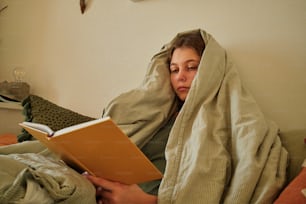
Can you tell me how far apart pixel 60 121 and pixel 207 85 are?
460 mm

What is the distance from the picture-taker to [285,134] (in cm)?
68

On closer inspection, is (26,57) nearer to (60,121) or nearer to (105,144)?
(60,121)

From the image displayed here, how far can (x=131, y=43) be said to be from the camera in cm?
109

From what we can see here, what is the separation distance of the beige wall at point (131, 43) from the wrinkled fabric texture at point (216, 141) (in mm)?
95

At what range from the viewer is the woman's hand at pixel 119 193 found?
608 millimetres

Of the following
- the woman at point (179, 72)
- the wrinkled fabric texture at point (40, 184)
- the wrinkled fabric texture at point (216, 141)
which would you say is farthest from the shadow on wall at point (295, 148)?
the wrinkled fabric texture at point (40, 184)

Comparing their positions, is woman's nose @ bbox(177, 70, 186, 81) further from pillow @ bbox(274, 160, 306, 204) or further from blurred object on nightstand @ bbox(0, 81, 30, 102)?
blurred object on nightstand @ bbox(0, 81, 30, 102)

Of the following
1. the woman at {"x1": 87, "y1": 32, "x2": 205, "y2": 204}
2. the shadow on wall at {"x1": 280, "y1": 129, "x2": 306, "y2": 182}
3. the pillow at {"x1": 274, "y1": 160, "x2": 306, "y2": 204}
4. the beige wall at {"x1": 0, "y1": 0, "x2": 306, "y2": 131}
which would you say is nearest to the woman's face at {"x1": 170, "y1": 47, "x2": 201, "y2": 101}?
the woman at {"x1": 87, "y1": 32, "x2": 205, "y2": 204}

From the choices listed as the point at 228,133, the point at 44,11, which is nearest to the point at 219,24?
the point at 228,133

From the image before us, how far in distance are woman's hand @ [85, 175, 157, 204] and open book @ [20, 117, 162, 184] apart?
0.01 meters

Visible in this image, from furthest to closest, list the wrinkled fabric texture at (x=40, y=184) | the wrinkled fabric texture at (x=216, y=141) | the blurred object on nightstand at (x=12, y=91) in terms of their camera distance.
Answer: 1. the blurred object on nightstand at (x=12, y=91)
2. the wrinkled fabric texture at (x=216, y=141)
3. the wrinkled fabric texture at (x=40, y=184)

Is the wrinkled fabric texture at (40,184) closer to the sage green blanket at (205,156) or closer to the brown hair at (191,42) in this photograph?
the sage green blanket at (205,156)

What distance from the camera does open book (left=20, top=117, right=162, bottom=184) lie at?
48 cm

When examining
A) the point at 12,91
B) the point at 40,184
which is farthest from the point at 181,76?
the point at 12,91
